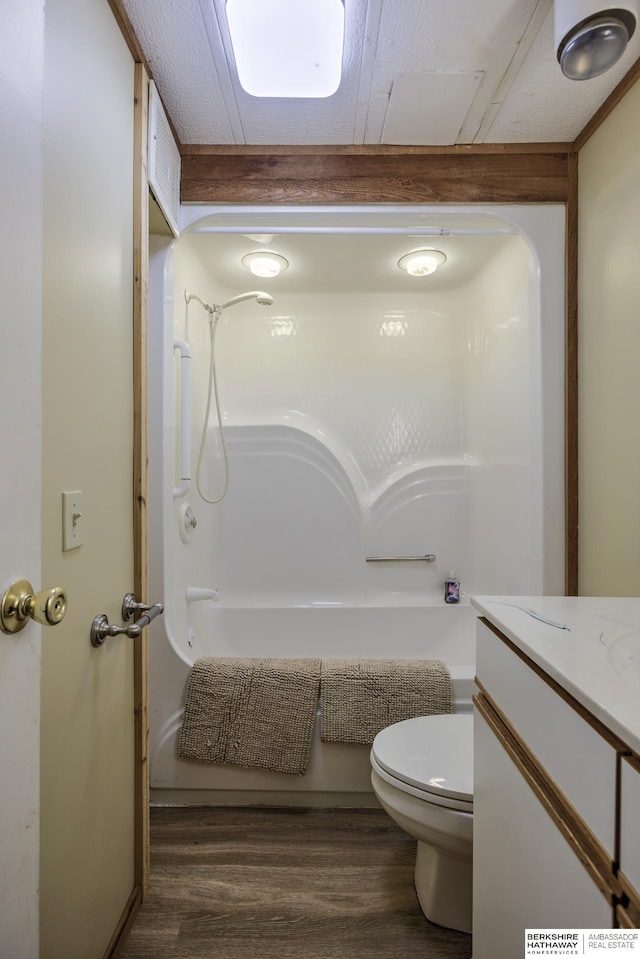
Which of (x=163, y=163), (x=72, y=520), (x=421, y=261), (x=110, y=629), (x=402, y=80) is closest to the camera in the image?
(x=72, y=520)

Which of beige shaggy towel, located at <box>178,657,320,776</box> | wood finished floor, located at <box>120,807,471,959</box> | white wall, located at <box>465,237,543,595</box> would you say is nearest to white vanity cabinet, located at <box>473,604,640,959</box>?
wood finished floor, located at <box>120,807,471,959</box>

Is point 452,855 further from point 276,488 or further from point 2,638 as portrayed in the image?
point 276,488

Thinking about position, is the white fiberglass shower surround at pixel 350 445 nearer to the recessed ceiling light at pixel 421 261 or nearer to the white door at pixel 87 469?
the recessed ceiling light at pixel 421 261

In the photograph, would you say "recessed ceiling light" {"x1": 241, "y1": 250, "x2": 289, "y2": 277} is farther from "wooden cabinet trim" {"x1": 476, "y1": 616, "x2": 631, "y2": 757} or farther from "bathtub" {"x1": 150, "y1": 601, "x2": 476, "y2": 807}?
"wooden cabinet trim" {"x1": 476, "y1": 616, "x2": 631, "y2": 757}

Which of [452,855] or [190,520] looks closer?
[452,855]

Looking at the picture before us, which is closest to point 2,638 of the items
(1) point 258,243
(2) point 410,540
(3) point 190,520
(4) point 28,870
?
(4) point 28,870

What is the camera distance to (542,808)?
2.23 feet

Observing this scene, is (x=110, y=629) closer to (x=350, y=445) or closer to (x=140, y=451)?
(x=140, y=451)

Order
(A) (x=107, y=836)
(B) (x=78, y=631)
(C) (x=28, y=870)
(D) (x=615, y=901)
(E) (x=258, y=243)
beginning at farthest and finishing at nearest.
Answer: (E) (x=258, y=243), (A) (x=107, y=836), (B) (x=78, y=631), (C) (x=28, y=870), (D) (x=615, y=901)

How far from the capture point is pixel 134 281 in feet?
4.18

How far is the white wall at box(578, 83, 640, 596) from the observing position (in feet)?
4.61

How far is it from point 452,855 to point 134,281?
169 cm

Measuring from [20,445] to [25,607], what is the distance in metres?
0.22

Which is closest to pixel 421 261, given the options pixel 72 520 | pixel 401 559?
pixel 401 559
